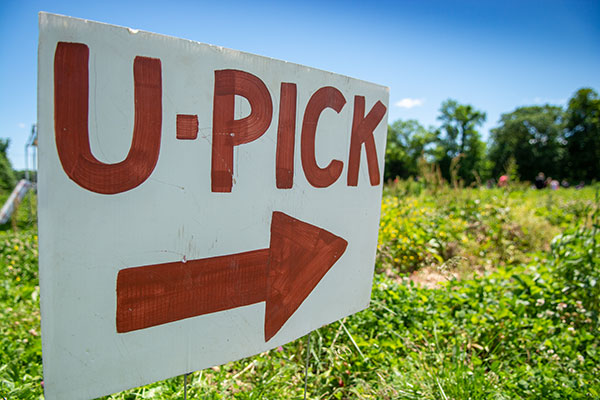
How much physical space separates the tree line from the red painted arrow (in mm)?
34883

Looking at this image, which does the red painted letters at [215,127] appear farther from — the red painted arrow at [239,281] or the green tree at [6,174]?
the green tree at [6,174]

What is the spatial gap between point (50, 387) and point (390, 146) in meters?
51.5

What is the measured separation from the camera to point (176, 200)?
42.0 inches

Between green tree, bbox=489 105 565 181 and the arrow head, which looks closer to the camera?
the arrow head

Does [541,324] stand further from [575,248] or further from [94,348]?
[94,348]

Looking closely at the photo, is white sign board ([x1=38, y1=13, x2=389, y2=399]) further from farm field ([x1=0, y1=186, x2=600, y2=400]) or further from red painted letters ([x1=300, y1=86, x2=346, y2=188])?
farm field ([x1=0, y1=186, x2=600, y2=400])

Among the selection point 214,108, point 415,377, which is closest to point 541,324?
point 415,377

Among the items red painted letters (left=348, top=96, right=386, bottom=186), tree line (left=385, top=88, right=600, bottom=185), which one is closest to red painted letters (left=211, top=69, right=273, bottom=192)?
red painted letters (left=348, top=96, right=386, bottom=186)

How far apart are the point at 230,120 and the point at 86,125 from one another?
0.41 m

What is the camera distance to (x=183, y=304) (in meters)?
1.11

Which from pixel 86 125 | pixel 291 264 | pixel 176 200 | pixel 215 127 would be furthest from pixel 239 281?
pixel 86 125

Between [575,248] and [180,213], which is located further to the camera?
[575,248]

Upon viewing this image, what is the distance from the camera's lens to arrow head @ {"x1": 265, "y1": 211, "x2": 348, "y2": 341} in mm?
1301

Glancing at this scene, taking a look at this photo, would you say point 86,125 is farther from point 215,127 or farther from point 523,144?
point 523,144
